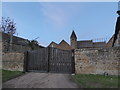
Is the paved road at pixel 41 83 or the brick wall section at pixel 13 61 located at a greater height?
the brick wall section at pixel 13 61

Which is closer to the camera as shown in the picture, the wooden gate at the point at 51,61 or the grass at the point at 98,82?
the grass at the point at 98,82

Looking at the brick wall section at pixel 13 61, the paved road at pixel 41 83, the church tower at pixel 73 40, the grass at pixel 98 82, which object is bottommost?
the paved road at pixel 41 83

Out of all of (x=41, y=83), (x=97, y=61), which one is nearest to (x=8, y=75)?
(x=41, y=83)

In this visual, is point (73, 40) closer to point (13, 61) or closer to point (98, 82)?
point (13, 61)

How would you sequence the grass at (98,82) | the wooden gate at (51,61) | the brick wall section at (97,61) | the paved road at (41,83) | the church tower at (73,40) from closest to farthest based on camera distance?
the grass at (98,82)
the paved road at (41,83)
the brick wall section at (97,61)
the wooden gate at (51,61)
the church tower at (73,40)

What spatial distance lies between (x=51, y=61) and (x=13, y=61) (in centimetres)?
360

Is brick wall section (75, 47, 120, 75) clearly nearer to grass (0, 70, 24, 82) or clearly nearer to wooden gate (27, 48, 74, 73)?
wooden gate (27, 48, 74, 73)

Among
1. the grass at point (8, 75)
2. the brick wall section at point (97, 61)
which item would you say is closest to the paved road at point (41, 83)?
the grass at point (8, 75)

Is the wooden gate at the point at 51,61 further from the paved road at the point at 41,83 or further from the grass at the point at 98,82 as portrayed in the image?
the grass at the point at 98,82

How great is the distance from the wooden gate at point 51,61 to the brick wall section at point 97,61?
65cm

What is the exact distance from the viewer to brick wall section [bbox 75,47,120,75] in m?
6.88

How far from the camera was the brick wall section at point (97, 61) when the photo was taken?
688 centimetres

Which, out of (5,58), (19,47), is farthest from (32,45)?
(5,58)

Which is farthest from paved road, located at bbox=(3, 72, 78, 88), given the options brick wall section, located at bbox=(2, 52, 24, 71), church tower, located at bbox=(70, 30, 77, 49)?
church tower, located at bbox=(70, 30, 77, 49)
